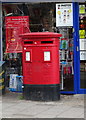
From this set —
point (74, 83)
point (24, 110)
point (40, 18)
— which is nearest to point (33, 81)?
point (24, 110)

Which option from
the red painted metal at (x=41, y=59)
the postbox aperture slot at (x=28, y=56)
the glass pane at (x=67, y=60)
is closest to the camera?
the red painted metal at (x=41, y=59)

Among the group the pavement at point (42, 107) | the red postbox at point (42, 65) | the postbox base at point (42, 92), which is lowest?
the pavement at point (42, 107)

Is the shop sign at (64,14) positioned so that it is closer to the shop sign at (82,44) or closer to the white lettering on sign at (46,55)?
the shop sign at (82,44)

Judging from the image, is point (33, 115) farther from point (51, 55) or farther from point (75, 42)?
point (75, 42)

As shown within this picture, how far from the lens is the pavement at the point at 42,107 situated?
7.12 meters

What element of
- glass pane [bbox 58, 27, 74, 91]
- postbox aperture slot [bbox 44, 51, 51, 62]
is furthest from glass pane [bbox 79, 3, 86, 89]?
postbox aperture slot [bbox 44, 51, 51, 62]

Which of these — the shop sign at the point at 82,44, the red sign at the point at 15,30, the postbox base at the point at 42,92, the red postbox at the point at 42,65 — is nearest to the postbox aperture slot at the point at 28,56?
the red postbox at the point at 42,65

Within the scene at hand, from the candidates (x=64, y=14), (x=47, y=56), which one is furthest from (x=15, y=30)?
(x=47, y=56)

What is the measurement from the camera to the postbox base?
27.8 ft

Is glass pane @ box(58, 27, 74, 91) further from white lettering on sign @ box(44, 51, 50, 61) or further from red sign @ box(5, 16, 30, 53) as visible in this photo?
white lettering on sign @ box(44, 51, 50, 61)

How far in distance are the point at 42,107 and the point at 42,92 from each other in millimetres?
647

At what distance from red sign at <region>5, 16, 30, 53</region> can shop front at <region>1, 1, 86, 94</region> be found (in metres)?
0.14

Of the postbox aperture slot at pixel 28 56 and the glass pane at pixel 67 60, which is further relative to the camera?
the glass pane at pixel 67 60

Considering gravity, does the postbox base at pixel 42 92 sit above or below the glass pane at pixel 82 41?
below
